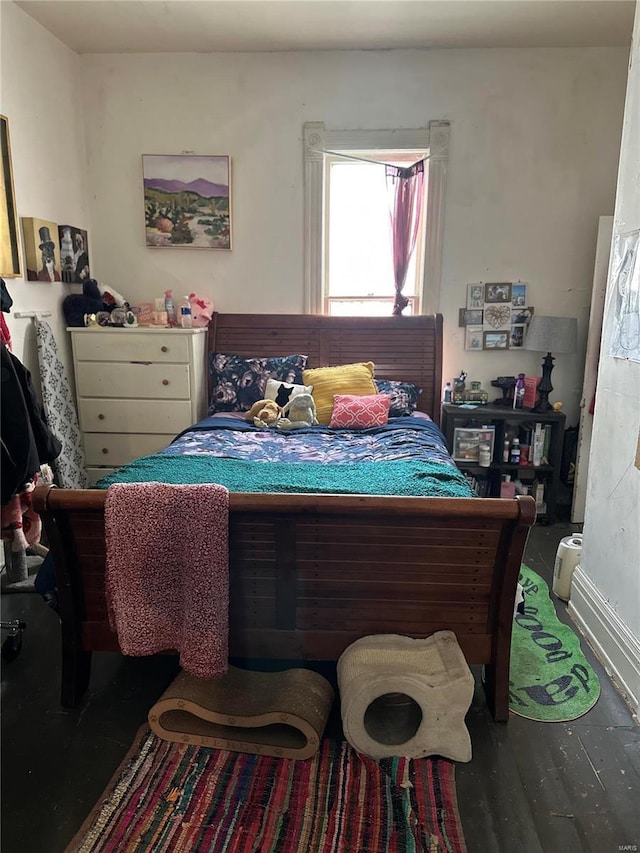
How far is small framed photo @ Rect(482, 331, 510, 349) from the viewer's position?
3746 mm

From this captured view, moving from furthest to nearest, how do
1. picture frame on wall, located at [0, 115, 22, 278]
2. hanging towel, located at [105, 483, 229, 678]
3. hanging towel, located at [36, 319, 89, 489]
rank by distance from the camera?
hanging towel, located at [36, 319, 89, 489]
picture frame on wall, located at [0, 115, 22, 278]
hanging towel, located at [105, 483, 229, 678]

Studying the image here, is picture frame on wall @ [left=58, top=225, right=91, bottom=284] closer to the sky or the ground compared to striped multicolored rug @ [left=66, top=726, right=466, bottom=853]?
closer to the sky

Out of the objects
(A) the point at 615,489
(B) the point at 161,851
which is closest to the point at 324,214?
(A) the point at 615,489

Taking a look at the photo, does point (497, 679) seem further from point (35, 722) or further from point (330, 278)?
point (330, 278)

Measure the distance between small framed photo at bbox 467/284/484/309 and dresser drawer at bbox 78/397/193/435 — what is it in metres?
1.94

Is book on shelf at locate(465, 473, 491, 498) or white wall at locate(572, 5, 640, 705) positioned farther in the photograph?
book on shelf at locate(465, 473, 491, 498)

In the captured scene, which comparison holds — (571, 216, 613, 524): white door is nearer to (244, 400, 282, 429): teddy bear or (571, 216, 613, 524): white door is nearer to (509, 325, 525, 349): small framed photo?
(509, 325, 525, 349): small framed photo

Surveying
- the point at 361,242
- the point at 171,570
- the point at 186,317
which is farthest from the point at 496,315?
the point at 171,570

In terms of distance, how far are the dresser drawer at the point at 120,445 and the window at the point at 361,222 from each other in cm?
135

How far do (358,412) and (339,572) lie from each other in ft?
4.96

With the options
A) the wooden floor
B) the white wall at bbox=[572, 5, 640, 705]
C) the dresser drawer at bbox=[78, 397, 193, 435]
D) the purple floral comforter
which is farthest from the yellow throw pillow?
the wooden floor

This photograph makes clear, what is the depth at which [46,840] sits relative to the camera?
147 cm

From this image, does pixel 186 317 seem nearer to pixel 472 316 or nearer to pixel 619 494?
pixel 472 316

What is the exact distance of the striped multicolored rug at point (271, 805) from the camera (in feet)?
4.76
